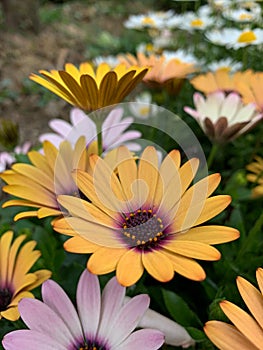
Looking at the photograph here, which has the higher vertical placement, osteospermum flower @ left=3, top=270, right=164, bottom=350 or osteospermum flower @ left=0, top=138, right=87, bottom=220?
osteospermum flower @ left=0, top=138, right=87, bottom=220

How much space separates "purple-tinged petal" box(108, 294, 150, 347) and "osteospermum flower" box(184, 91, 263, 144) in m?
0.39

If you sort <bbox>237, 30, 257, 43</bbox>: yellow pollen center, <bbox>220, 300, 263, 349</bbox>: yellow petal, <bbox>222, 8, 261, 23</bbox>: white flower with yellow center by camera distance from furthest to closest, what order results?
<bbox>222, 8, 261, 23</bbox>: white flower with yellow center, <bbox>237, 30, 257, 43</bbox>: yellow pollen center, <bbox>220, 300, 263, 349</bbox>: yellow petal

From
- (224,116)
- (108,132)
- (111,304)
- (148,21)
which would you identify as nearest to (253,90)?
(224,116)

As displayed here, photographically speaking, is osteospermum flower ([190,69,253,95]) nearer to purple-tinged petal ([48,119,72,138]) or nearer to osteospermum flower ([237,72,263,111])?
osteospermum flower ([237,72,263,111])

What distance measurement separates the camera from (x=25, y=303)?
0.57 meters

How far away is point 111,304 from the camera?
1.98ft

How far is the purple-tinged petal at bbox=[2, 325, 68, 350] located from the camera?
0.53m

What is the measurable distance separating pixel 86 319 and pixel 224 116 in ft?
1.59

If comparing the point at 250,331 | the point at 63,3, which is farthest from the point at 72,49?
the point at 250,331

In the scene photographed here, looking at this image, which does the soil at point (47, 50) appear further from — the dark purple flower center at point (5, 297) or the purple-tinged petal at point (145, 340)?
the purple-tinged petal at point (145, 340)

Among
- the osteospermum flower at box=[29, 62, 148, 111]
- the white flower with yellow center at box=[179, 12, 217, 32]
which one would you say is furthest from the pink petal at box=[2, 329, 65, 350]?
the white flower with yellow center at box=[179, 12, 217, 32]

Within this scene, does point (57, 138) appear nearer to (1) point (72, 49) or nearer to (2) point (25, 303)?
(2) point (25, 303)

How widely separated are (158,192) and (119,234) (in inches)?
3.6

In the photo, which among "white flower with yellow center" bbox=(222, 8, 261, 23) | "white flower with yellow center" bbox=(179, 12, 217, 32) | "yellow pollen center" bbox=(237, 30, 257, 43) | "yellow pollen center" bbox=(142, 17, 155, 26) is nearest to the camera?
"yellow pollen center" bbox=(237, 30, 257, 43)
